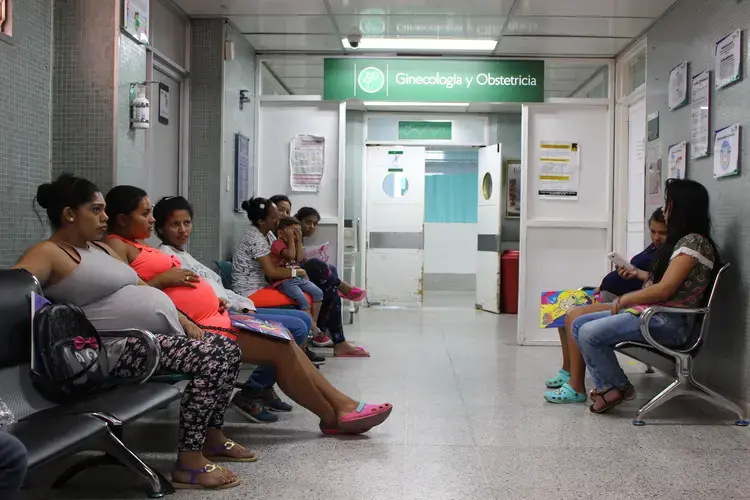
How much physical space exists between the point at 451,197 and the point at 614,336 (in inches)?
356

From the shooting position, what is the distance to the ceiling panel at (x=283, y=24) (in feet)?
19.5

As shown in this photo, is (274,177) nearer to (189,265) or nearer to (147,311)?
(189,265)

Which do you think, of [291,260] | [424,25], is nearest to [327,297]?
[291,260]

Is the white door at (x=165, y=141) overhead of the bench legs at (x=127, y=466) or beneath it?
overhead

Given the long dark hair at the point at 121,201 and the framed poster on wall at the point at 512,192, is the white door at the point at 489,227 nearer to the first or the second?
the framed poster on wall at the point at 512,192

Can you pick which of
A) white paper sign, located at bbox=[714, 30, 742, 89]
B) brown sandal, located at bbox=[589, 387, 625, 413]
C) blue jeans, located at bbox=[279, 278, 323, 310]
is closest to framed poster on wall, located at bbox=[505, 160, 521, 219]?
blue jeans, located at bbox=[279, 278, 323, 310]

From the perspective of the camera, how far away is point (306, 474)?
119 inches

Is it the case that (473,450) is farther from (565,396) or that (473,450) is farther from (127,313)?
(127,313)

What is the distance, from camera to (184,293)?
3.33 metres

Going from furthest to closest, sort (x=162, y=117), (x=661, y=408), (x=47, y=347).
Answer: (x=162, y=117), (x=661, y=408), (x=47, y=347)

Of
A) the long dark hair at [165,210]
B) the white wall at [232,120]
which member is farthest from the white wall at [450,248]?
the long dark hair at [165,210]

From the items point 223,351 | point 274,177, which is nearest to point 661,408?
point 223,351

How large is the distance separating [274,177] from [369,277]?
3.13 metres

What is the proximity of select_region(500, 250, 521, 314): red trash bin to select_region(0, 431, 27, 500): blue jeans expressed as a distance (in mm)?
7778
